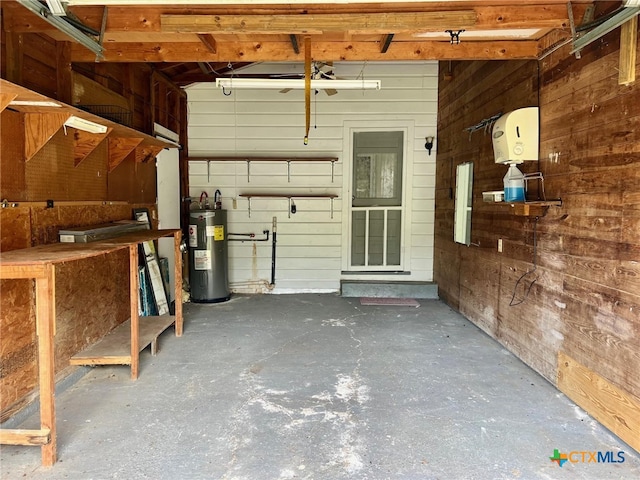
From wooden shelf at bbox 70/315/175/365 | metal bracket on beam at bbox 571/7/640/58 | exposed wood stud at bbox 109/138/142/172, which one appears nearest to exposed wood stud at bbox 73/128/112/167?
exposed wood stud at bbox 109/138/142/172

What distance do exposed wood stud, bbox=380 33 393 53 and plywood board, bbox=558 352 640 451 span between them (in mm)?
2640

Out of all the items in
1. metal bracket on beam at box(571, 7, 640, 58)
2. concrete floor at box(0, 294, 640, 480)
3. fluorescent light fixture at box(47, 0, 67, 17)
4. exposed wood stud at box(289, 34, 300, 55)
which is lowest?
concrete floor at box(0, 294, 640, 480)

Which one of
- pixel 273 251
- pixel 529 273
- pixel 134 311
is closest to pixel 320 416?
pixel 134 311

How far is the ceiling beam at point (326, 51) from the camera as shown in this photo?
332 centimetres

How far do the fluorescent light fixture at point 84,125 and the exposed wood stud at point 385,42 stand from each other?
227 cm

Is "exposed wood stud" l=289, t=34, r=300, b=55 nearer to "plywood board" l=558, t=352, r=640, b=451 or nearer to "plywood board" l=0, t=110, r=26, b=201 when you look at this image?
"plywood board" l=0, t=110, r=26, b=201

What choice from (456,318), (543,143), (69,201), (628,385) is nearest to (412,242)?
(456,318)

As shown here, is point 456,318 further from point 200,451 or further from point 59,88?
point 59,88

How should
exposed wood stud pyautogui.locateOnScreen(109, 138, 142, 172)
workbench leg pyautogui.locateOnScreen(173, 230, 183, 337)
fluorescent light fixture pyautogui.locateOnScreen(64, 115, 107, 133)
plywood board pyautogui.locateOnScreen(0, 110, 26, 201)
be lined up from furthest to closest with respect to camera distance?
workbench leg pyautogui.locateOnScreen(173, 230, 183, 337) < exposed wood stud pyautogui.locateOnScreen(109, 138, 142, 172) < fluorescent light fixture pyautogui.locateOnScreen(64, 115, 107, 133) < plywood board pyautogui.locateOnScreen(0, 110, 26, 201)

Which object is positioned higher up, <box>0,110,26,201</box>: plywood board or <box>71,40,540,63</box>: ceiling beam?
<box>71,40,540,63</box>: ceiling beam

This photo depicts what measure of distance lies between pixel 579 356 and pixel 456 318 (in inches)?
83.2

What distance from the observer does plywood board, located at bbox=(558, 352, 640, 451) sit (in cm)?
227

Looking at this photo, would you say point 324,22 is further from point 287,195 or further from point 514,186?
point 287,195

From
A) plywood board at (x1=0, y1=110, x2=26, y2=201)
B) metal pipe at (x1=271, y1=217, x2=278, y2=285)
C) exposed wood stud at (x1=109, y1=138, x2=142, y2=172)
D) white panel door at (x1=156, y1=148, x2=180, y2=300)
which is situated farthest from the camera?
metal pipe at (x1=271, y1=217, x2=278, y2=285)
